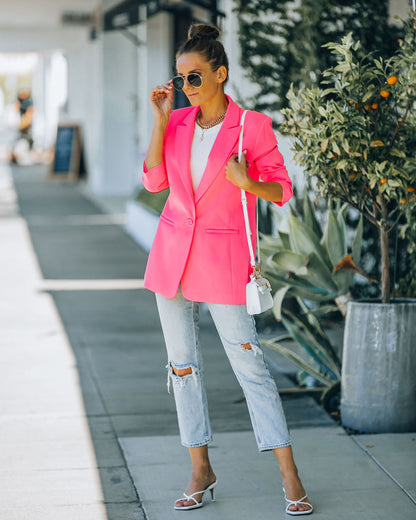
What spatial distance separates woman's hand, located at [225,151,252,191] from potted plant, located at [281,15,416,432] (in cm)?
98

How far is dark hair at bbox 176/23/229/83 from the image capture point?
11.4ft

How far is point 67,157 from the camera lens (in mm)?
21953

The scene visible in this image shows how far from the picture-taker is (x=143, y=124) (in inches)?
653

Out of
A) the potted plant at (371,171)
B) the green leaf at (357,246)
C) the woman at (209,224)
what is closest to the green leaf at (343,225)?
the green leaf at (357,246)

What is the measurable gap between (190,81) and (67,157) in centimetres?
1889

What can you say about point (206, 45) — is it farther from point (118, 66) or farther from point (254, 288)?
point (118, 66)

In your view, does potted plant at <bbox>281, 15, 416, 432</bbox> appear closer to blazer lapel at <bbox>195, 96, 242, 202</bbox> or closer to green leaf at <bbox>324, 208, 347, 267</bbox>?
green leaf at <bbox>324, 208, 347, 267</bbox>

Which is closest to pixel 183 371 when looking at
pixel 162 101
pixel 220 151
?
pixel 220 151

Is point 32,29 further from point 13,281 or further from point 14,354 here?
point 14,354

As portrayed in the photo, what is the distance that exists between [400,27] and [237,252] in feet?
10.8

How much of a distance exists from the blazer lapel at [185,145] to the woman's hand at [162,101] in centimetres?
9

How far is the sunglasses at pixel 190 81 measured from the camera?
346 centimetres

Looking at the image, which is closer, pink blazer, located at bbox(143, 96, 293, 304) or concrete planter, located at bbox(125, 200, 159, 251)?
pink blazer, located at bbox(143, 96, 293, 304)

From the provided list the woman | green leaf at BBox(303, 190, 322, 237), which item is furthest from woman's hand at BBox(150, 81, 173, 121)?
green leaf at BBox(303, 190, 322, 237)
